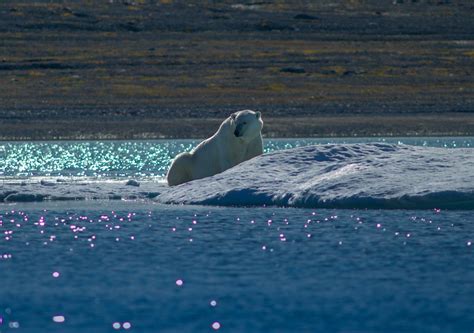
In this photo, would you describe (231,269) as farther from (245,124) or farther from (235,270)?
(245,124)

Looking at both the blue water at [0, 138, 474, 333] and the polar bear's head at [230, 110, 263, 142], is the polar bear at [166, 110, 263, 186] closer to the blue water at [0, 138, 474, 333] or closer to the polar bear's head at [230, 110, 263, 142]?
the polar bear's head at [230, 110, 263, 142]

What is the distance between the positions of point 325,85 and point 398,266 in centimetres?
3615

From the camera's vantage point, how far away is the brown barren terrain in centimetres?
3872

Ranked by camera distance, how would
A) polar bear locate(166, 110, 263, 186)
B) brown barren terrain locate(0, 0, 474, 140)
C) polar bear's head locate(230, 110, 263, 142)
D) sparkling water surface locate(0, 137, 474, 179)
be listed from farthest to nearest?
1. brown barren terrain locate(0, 0, 474, 140)
2. sparkling water surface locate(0, 137, 474, 179)
3. polar bear locate(166, 110, 263, 186)
4. polar bear's head locate(230, 110, 263, 142)

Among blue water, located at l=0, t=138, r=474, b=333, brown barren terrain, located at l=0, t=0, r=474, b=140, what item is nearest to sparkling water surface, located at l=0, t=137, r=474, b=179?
brown barren terrain, located at l=0, t=0, r=474, b=140

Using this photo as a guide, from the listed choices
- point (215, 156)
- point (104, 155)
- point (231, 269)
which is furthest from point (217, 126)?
point (231, 269)

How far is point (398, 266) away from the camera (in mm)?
11836

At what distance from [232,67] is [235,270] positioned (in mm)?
41065

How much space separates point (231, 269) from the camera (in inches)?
465

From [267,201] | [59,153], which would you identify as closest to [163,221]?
[267,201]

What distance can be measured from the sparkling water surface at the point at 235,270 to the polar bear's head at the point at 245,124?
Result: 2.25 m

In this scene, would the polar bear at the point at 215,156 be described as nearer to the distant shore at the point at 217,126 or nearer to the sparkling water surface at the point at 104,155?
the sparkling water surface at the point at 104,155

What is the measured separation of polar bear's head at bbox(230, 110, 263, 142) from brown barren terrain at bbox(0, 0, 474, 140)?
58.1 ft

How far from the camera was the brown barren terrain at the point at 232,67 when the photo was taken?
38.7m
